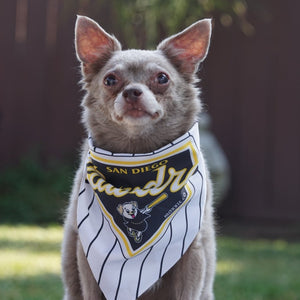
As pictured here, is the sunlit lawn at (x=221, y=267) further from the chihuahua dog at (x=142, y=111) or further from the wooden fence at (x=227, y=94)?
the wooden fence at (x=227, y=94)

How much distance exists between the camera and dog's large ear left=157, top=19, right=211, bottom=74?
11.6 ft

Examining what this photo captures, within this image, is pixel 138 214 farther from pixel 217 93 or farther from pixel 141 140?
pixel 217 93

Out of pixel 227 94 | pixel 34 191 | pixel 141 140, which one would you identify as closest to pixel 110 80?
pixel 141 140

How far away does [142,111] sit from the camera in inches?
128

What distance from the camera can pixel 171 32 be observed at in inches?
344

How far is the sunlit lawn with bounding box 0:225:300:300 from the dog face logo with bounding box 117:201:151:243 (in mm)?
1411

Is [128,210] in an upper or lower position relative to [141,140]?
lower

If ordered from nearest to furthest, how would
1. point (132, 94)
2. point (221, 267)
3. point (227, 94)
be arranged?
point (132, 94) < point (221, 267) < point (227, 94)

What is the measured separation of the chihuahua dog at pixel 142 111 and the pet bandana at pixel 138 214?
80 mm

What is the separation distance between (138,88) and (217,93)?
5.98 m

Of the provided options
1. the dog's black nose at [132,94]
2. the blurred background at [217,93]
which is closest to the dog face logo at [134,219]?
the dog's black nose at [132,94]

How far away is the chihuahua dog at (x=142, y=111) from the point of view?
10.9 ft

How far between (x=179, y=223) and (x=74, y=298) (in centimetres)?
74

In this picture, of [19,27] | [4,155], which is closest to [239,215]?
[4,155]
